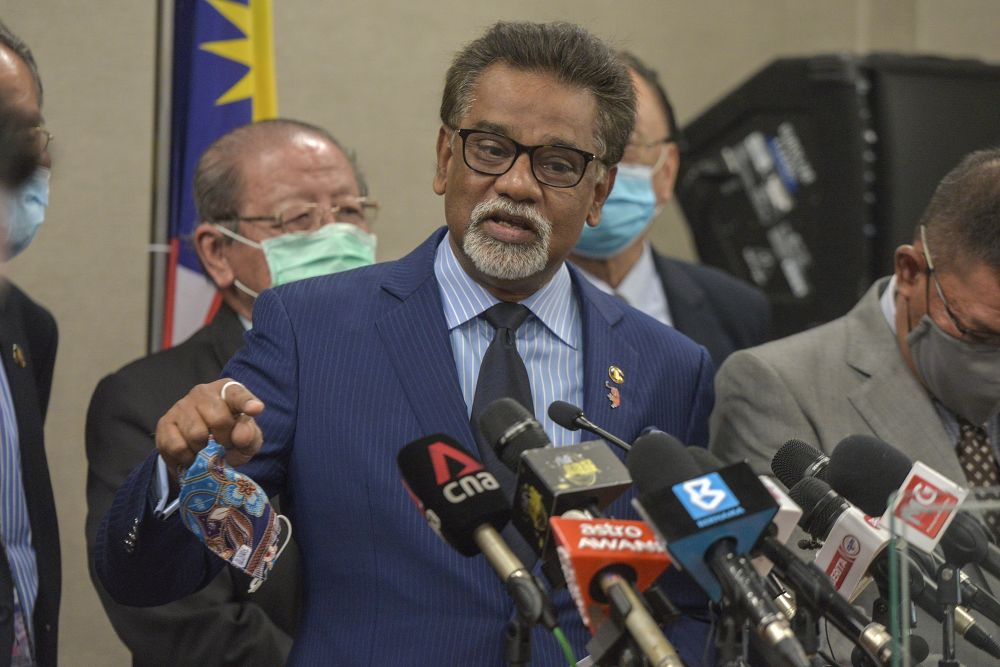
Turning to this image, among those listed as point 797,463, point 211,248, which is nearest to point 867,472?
point 797,463

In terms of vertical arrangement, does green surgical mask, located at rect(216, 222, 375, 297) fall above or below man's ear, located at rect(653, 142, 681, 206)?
below

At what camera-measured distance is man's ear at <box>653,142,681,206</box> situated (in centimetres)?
422

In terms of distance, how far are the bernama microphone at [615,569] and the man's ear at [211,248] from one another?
2.02m

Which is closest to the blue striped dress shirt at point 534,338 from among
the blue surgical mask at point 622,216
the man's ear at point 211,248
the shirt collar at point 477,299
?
the shirt collar at point 477,299

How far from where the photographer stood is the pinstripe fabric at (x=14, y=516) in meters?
2.43

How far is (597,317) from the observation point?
2.44 m

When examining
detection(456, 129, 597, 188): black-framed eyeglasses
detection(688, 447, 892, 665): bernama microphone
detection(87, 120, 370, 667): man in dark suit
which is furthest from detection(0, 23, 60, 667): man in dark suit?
detection(688, 447, 892, 665): bernama microphone

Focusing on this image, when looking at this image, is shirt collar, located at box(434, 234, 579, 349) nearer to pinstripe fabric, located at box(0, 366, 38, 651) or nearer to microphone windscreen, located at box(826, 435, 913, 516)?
microphone windscreen, located at box(826, 435, 913, 516)

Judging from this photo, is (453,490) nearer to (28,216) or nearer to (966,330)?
(28,216)

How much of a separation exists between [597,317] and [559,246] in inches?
6.6

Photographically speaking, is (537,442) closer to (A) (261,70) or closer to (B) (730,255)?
(A) (261,70)

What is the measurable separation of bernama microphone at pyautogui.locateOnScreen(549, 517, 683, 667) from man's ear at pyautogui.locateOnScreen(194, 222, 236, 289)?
2.02 metres

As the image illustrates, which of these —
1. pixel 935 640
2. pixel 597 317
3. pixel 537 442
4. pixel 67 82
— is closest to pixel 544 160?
pixel 597 317

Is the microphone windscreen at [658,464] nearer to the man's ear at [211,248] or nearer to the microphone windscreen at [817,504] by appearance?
the microphone windscreen at [817,504]
